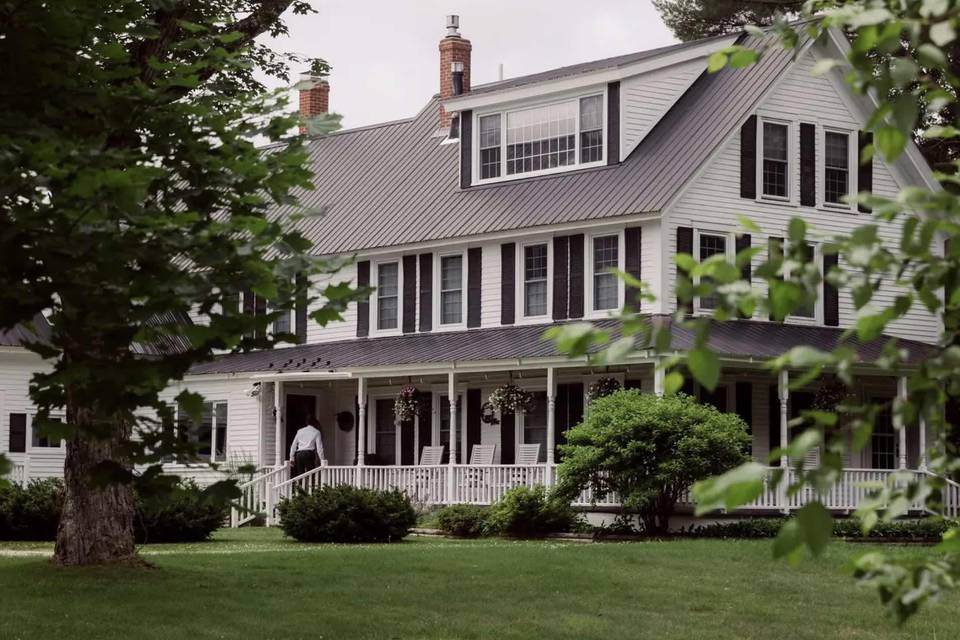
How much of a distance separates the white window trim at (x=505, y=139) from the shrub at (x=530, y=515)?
7.99 metres

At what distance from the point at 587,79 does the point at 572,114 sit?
2.91 ft

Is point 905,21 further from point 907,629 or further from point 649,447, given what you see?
point 649,447

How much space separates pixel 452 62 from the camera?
123 ft

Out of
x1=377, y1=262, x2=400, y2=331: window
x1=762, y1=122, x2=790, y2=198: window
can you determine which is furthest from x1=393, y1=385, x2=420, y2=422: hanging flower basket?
x1=762, y1=122, x2=790, y2=198: window

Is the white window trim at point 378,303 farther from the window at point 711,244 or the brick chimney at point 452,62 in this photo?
the window at point 711,244

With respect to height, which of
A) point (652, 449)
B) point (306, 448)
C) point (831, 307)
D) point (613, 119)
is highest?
point (613, 119)

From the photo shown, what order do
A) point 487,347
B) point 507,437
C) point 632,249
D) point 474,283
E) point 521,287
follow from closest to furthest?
point 632,249 < point 487,347 < point 521,287 < point 507,437 < point 474,283

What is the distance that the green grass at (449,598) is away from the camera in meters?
14.0

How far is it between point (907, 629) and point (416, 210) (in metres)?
21.2

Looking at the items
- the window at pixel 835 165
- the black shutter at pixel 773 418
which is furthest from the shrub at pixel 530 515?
the window at pixel 835 165

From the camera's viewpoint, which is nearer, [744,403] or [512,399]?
[744,403]

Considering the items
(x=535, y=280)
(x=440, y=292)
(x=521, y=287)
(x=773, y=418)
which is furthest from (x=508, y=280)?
(x=773, y=418)

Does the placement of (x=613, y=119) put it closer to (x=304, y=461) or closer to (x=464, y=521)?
(x=464, y=521)

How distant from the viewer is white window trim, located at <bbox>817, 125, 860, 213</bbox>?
31484 millimetres
